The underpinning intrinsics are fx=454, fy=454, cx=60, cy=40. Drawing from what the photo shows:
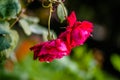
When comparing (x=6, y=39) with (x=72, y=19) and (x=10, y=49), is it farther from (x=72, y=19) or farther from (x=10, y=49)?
(x=72, y=19)

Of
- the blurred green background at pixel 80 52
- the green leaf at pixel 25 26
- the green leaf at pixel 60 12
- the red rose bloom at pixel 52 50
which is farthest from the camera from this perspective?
the blurred green background at pixel 80 52

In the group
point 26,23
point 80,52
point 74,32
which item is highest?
point 74,32

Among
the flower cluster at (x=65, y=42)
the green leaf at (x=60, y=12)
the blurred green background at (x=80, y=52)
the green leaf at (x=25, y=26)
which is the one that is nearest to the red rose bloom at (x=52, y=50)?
the flower cluster at (x=65, y=42)

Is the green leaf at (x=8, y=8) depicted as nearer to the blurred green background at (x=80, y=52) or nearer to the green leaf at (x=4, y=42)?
the green leaf at (x=4, y=42)

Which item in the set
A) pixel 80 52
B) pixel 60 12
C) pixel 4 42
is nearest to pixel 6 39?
pixel 4 42

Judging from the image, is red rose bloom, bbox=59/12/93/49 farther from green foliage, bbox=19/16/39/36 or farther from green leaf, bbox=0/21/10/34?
green foliage, bbox=19/16/39/36

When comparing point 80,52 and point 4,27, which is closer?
point 4,27
